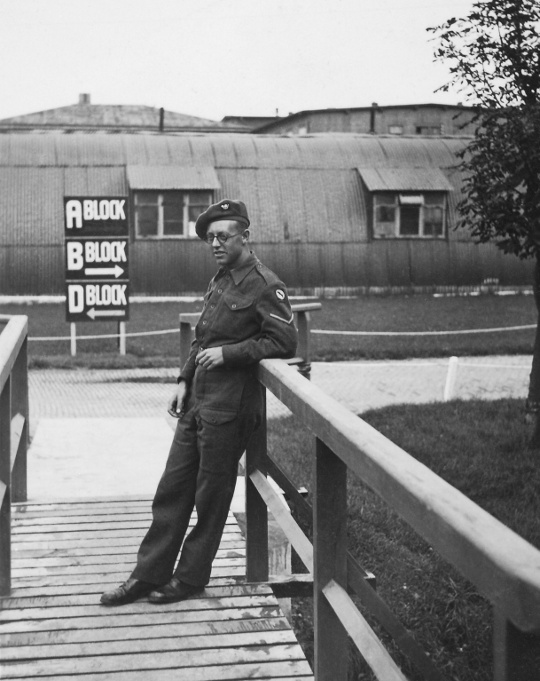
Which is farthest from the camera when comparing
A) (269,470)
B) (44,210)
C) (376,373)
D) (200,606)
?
(44,210)

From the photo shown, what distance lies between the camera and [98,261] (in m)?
16.6

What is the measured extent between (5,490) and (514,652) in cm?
332

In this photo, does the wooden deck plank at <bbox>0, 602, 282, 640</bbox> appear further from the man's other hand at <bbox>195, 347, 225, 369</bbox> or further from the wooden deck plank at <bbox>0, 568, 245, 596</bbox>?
the man's other hand at <bbox>195, 347, 225, 369</bbox>

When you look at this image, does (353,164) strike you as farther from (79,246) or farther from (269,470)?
(269,470)

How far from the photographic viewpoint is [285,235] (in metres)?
28.7

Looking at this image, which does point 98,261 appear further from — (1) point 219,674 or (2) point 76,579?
(1) point 219,674

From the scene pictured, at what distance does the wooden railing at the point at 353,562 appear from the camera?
1653 millimetres

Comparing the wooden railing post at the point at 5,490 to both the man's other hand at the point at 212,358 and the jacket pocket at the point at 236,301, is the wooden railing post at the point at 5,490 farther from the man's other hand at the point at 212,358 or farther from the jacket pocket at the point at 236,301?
the jacket pocket at the point at 236,301

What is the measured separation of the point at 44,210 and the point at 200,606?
24.5 m

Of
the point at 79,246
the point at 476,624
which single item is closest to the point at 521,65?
the point at 476,624

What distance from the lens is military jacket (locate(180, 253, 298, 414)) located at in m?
4.29

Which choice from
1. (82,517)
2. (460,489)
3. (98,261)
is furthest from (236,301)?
(98,261)

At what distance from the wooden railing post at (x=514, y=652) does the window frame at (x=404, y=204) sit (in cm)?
2811

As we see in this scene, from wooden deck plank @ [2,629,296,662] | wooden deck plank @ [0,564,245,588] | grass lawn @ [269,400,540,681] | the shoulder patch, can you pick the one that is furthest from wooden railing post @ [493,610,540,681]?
grass lawn @ [269,400,540,681]
